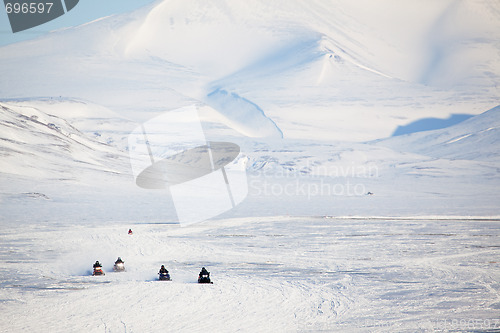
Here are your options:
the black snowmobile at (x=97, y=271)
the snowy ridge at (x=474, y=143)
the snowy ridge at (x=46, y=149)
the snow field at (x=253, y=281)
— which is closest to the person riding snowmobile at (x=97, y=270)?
the black snowmobile at (x=97, y=271)

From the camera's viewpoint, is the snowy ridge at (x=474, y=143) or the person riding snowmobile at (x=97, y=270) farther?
the snowy ridge at (x=474, y=143)

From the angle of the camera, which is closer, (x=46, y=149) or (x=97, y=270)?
(x=97, y=270)

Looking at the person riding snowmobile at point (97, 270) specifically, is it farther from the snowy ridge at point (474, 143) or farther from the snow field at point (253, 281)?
the snowy ridge at point (474, 143)

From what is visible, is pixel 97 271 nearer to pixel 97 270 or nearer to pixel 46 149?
pixel 97 270

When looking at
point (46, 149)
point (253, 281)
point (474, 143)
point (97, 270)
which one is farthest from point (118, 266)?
point (474, 143)

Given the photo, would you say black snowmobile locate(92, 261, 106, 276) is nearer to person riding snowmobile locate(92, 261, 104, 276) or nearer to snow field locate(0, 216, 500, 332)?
person riding snowmobile locate(92, 261, 104, 276)

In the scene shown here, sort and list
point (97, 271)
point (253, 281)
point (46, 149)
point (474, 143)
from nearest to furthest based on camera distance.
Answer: point (253, 281), point (97, 271), point (46, 149), point (474, 143)

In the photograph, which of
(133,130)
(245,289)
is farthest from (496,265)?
(133,130)

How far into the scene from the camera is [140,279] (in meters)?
23.2

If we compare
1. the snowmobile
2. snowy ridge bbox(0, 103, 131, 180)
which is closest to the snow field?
the snowmobile

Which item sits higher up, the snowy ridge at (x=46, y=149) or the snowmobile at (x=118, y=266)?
the snowy ridge at (x=46, y=149)

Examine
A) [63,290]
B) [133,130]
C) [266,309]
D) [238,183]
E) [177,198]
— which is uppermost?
[133,130]

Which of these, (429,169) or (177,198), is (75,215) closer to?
(177,198)

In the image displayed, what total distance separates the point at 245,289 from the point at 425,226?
25668mm
